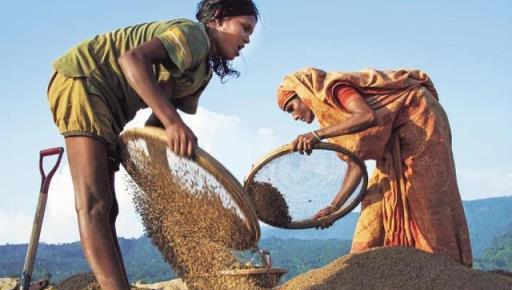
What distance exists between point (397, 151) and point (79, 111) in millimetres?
2162

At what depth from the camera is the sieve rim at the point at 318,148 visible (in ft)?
11.5

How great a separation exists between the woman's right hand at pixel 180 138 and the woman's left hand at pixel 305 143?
49.2 inches

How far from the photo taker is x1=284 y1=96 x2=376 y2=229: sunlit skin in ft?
11.5

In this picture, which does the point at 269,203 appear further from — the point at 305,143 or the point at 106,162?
the point at 106,162

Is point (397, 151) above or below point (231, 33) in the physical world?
below

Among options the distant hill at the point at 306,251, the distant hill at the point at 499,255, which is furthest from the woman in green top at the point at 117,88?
the distant hill at the point at 499,255

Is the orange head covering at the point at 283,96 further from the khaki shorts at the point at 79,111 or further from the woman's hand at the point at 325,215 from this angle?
the khaki shorts at the point at 79,111

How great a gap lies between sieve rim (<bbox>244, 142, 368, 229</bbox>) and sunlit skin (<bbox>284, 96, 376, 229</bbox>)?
31 millimetres

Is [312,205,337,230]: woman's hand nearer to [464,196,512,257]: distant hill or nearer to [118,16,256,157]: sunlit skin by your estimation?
[118,16,256,157]: sunlit skin

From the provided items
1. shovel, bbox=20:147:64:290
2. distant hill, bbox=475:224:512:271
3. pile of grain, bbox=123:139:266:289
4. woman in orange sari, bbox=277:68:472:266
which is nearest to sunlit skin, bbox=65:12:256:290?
pile of grain, bbox=123:139:266:289

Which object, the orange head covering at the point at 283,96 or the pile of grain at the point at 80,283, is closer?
the orange head covering at the point at 283,96

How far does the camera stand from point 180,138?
228 centimetres

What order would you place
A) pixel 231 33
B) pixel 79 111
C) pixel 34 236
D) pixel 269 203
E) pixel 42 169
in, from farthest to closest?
pixel 269 203 → pixel 42 169 → pixel 34 236 → pixel 231 33 → pixel 79 111

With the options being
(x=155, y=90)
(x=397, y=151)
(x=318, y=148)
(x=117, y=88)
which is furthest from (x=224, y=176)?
(x=397, y=151)
